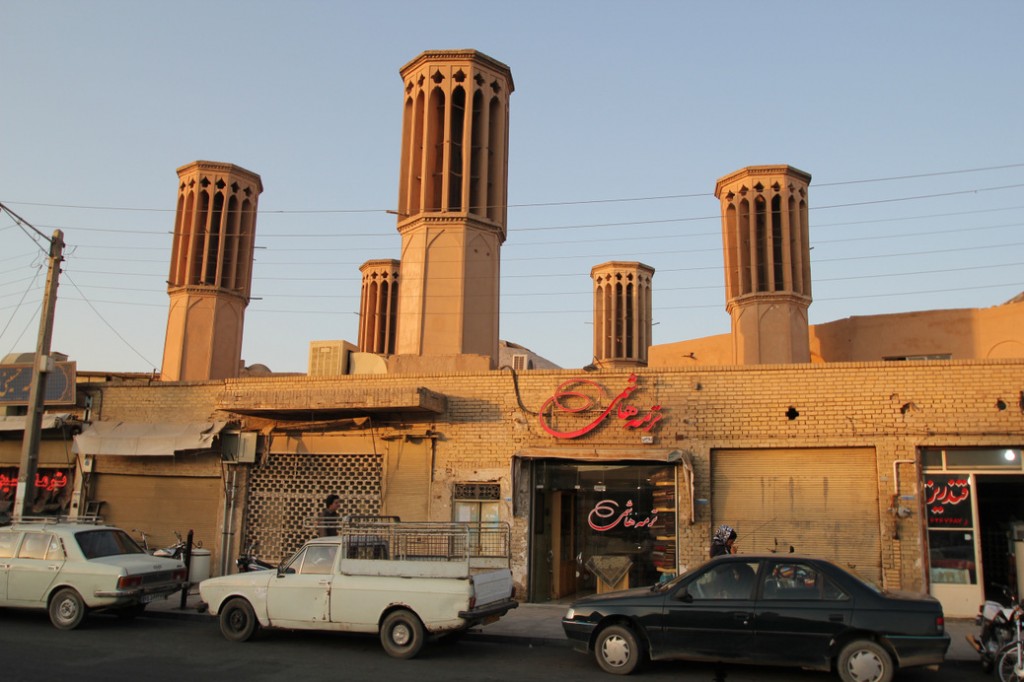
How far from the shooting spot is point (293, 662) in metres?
9.90

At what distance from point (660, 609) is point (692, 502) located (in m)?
5.83

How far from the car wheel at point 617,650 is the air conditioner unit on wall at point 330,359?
13939 millimetres

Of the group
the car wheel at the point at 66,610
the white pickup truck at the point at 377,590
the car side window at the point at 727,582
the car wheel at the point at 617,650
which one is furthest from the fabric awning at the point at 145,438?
the car side window at the point at 727,582

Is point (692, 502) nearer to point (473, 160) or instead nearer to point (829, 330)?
point (473, 160)

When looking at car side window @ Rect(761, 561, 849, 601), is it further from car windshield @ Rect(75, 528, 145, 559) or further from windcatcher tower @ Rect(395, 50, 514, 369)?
windcatcher tower @ Rect(395, 50, 514, 369)

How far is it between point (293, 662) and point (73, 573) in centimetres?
438

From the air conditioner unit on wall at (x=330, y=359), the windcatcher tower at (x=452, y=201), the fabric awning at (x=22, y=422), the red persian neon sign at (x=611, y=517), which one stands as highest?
the windcatcher tower at (x=452, y=201)

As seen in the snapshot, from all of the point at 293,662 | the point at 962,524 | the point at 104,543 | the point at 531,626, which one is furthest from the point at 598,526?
the point at 104,543

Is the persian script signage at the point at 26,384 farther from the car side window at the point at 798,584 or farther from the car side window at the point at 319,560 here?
the car side window at the point at 798,584

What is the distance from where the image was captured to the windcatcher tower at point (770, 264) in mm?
33562

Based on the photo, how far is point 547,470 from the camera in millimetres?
16406

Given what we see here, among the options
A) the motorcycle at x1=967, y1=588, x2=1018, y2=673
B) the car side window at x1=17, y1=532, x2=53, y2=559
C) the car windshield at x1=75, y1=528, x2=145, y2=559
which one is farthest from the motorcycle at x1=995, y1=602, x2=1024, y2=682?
the car side window at x1=17, y1=532, x2=53, y2=559

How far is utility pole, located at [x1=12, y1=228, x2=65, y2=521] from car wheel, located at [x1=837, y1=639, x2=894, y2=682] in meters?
14.4

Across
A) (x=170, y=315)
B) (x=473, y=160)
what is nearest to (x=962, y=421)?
(x=473, y=160)
